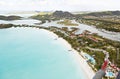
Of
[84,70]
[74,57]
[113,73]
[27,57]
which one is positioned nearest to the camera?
[113,73]

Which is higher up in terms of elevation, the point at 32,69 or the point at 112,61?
the point at 112,61

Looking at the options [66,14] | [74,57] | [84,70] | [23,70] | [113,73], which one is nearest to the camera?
[113,73]

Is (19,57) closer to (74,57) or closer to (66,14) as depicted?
(74,57)

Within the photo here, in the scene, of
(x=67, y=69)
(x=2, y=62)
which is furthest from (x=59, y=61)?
(x=2, y=62)

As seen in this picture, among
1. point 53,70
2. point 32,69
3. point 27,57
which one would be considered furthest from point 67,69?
point 27,57

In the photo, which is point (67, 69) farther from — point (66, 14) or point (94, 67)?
point (66, 14)

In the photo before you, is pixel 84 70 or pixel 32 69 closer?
pixel 84 70

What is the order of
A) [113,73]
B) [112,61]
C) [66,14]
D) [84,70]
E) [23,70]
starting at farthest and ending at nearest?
[66,14] < [23,70] < [112,61] < [84,70] < [113,73]

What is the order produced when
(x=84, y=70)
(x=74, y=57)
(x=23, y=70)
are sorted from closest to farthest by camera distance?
(x=84, y=70) < (x=23, y=70) < (x=74, y=57)

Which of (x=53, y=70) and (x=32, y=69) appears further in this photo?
(x=32, y=69)
